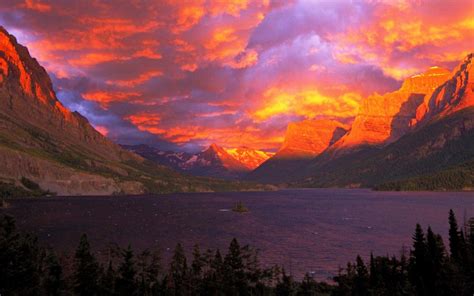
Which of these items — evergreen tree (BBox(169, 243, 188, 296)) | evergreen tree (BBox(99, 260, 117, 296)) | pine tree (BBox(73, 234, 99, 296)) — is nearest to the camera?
evergreen tree (BBox(99, 260, 117, 296))

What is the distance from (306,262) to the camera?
11600 cm

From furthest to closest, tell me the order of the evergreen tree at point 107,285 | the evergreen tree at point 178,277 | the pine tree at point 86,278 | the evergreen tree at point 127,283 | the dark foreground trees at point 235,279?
the evergreen tree at point 178,277 → the pine tree at point 86,278 → the evergreen tree at point 107,285 → the evergreen tree at point 127,283 → the dark foreground trees at point 235,279

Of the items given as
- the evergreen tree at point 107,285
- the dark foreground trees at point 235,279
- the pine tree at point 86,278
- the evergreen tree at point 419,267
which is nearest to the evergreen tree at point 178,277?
the dark foreground trees at point 235,279

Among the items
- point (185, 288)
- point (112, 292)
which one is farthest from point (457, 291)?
point (112, 292)

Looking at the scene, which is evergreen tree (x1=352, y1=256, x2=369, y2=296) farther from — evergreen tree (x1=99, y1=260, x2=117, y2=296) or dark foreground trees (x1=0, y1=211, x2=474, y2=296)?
evergreen tree (x1=99, y1=260, x2=117, y2=296)

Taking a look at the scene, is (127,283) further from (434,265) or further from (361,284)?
(434,265)

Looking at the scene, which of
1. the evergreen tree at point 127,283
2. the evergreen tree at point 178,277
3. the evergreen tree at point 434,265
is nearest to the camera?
the evergreen tree at point 127,283

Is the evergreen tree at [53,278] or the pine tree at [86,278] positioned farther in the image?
the evergreen tree at [53,278]

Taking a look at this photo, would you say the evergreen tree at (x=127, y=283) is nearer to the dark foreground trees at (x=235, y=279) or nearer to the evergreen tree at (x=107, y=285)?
the dark foreground trees at (x=235, y=279)

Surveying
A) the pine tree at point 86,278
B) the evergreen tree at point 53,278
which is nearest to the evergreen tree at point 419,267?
the pine tree at point 86,278

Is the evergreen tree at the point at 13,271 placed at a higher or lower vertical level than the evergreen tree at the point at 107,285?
higher

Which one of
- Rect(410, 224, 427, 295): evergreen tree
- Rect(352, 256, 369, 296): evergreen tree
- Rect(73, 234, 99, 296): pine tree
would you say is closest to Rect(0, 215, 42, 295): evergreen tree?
Rect(73, 234, 99, 296): pine tree

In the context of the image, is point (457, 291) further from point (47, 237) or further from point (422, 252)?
point (47, 237)

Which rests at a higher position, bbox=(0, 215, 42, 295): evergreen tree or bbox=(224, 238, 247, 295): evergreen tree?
bbox=(0, 215, 42, 295): evergreen tree
